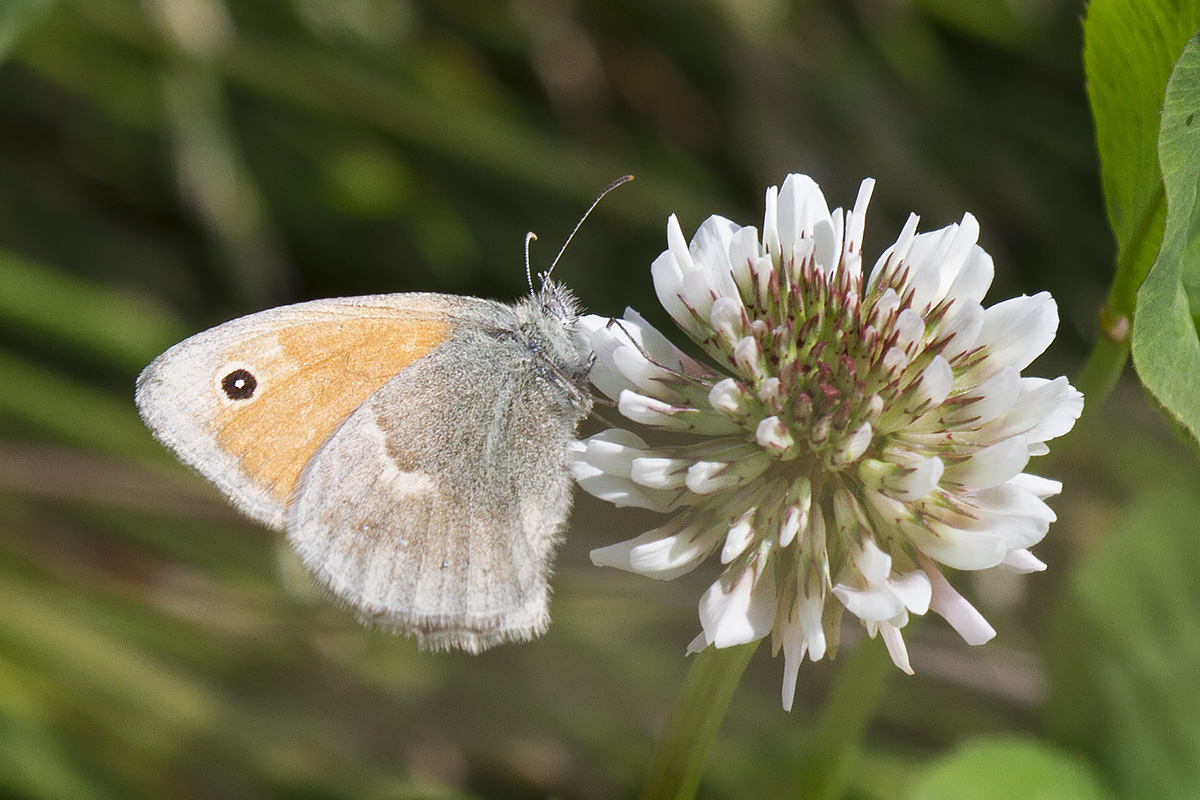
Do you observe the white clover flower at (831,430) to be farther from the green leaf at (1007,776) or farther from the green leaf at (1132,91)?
the green leaf at (1007,776)

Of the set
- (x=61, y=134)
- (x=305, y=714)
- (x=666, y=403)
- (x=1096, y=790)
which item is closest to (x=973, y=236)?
(x=666, y=403)

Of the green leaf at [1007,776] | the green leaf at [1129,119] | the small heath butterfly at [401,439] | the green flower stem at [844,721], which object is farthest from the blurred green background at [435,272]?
the small heath butterfly at [401,439]

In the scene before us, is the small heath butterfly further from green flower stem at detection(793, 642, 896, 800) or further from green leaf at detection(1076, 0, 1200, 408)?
green leaf at detection(1076, 0, 1200, 408)

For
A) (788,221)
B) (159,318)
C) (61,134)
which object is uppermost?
(788,221)

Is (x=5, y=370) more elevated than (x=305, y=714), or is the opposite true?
(x=5, y=370)

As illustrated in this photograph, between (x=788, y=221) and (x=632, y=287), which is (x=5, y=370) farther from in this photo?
(x=788, y=221)

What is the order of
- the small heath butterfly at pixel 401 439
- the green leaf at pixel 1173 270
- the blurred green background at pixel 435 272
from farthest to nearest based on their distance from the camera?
the blurred green background at pixel 435 272 < the small heath butterfly at pixel 401 439 < the green leaf at pixel 1173 270
